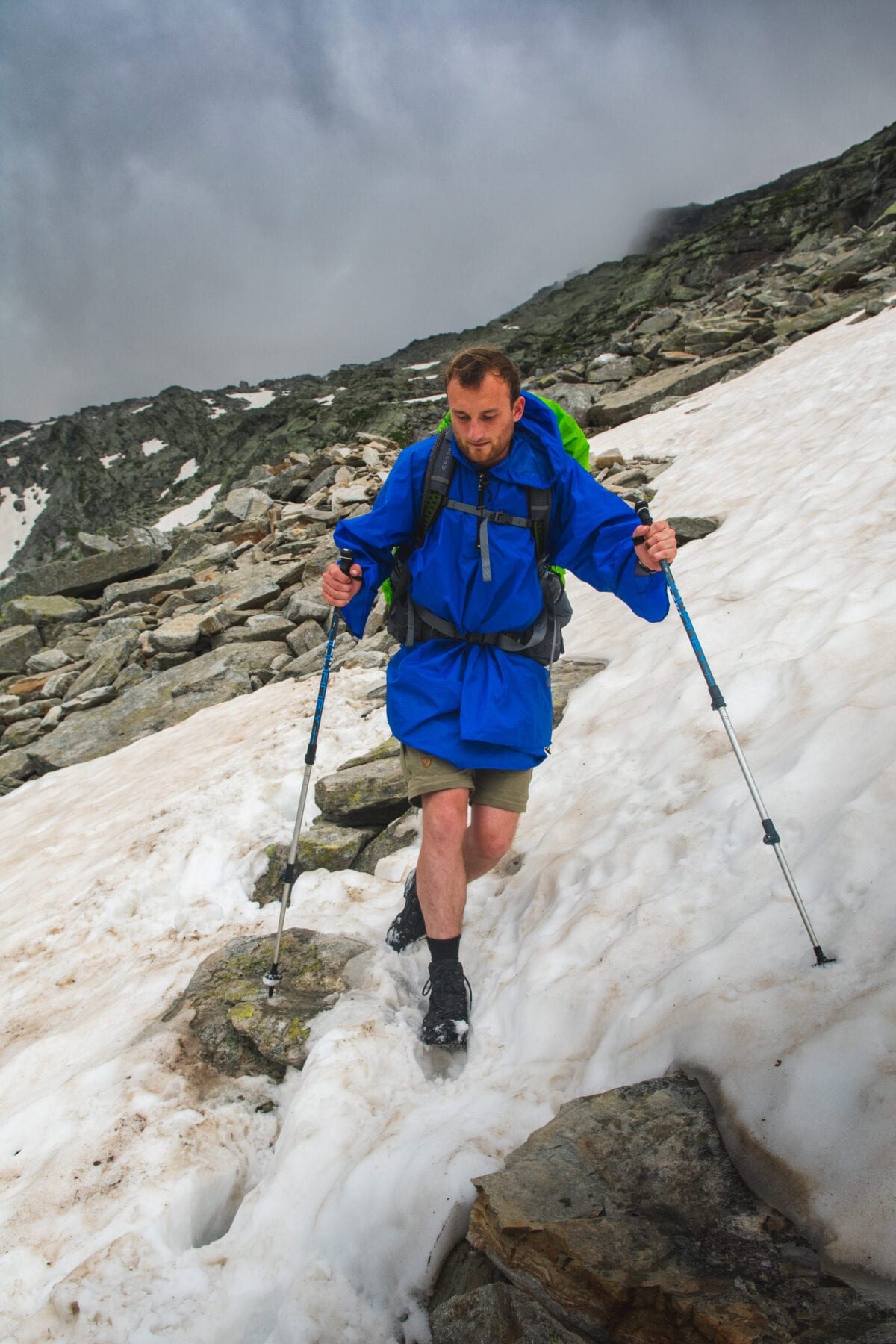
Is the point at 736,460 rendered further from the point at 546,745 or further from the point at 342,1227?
the point at 342,1227

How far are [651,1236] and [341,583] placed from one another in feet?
9.62

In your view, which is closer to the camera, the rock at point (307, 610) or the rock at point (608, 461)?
the rock at point (307, 610)

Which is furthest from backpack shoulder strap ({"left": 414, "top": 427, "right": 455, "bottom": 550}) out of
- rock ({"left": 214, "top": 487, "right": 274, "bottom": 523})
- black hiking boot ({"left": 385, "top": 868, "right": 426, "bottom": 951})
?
rock ({"left": 214, "top": 487, "right": 274, "bottom": 523})

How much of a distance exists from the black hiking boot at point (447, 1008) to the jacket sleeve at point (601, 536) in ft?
6.81

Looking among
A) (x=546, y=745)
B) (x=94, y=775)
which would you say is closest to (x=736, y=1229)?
(x=546, y=745)

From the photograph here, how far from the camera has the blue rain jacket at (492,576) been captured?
368 cm

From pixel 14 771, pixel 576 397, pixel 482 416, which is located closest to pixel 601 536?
pixel 482 416

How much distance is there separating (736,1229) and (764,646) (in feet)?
13.8

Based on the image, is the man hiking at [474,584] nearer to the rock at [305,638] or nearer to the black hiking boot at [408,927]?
the black hiking boot at [408,927]

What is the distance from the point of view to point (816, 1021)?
2.53 m

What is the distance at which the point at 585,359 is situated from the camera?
36.2m

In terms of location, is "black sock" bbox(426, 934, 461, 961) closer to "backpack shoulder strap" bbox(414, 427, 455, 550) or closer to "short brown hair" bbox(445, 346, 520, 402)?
"backpack shoulder strap" bbox(414, 427, 455, 550)

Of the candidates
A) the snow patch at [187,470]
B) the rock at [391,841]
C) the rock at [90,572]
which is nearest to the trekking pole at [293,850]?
the rock at [391,841]

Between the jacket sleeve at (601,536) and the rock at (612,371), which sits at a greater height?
the rock at (612,371)
